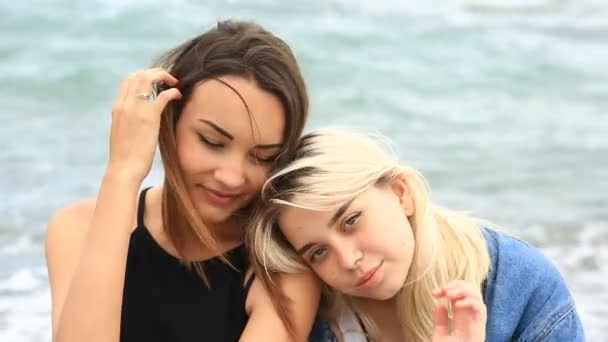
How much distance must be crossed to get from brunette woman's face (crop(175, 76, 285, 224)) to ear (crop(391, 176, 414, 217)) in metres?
0.40

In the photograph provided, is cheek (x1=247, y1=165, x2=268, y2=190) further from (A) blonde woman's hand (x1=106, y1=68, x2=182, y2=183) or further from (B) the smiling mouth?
(A) blonde woman's hand (x1=106, y1=68, x2=182, y2=183)

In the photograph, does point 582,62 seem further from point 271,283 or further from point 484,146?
point 271,283

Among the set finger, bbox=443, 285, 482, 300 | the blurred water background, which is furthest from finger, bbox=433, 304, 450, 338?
the blurred water background

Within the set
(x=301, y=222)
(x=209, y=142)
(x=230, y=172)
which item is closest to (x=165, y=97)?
(x=209, y=142)

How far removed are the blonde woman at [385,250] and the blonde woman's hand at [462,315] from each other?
0.13 m

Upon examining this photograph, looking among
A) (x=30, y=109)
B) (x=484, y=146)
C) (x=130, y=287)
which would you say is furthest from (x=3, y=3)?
(x=130, y=287)

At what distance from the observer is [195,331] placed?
3.29m

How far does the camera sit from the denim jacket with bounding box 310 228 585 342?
10.5 feet

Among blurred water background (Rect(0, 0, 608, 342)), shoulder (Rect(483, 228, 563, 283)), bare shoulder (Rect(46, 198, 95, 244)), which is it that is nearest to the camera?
shoulder (Rect(483, 228, 563, 283))

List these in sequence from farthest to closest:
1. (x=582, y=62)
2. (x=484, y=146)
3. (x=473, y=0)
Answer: (x=473, y=0), (x=582, y=62), (x=484, y=146)

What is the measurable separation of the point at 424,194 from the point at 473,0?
1333 centimetres

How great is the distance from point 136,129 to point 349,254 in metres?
0.75

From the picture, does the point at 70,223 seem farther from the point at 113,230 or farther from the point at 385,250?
the point at 385,250

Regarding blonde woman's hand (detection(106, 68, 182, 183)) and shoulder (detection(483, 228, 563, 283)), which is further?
shoulder (detection(483, 228, 563, 283))
